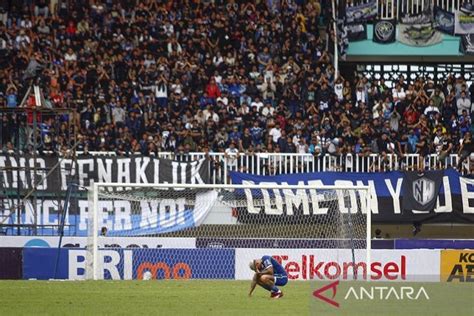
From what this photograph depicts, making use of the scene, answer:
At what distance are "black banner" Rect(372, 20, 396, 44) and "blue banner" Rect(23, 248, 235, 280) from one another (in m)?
13.8

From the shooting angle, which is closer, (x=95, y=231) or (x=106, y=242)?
(x=95, y=231)

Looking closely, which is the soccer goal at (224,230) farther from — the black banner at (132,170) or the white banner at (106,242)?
the black banner at (132,170)

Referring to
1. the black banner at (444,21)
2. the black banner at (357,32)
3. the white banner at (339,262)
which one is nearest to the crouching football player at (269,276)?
the white banner at (339,262)

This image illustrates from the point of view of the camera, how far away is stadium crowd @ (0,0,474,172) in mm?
33688

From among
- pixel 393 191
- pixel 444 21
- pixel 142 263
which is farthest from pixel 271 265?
pixel 444 21

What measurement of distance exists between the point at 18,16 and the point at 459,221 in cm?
1515

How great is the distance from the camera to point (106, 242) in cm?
2712

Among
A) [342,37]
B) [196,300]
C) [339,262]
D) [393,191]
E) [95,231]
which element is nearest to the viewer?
[196,300]

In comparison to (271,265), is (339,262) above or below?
below

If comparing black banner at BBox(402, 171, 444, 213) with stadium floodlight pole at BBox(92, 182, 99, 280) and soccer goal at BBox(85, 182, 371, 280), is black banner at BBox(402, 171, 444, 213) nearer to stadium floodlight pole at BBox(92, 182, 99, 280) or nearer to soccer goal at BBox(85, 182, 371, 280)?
soccer goal at BBox(85, 182, 371, 280)

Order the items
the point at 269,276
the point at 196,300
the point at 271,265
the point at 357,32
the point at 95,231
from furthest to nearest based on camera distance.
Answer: the point at 357,32
the point at 95,231
the point at 271,265
the point at 269,276
the point at 196,300

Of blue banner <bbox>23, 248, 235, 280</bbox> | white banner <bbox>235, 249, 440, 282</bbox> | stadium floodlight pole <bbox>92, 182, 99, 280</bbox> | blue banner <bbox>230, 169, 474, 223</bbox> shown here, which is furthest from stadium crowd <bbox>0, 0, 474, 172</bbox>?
white banner <bbox>235, 249, 440, 282</bbox>

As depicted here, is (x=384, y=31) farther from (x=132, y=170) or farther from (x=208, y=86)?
(x=132, y=170)

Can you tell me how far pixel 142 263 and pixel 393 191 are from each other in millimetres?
7978
